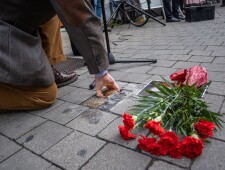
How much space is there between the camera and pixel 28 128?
1.77 m

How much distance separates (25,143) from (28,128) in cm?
20

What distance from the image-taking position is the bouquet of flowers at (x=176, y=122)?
122 cm

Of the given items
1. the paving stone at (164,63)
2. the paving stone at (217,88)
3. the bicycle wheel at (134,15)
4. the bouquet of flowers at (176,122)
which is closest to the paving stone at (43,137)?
the bouquet of flowers at (176,122)

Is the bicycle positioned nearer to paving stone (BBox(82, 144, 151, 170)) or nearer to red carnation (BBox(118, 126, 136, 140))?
red carnation (BBox(118, 126, 136, 140))

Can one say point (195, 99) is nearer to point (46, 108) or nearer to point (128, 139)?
point (128, 139)

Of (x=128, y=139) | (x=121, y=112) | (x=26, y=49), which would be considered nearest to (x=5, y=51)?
(x=26, y=49)

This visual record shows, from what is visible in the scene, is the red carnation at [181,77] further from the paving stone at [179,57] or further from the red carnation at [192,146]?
the paving stone at [179,57]

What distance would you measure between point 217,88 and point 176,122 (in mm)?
747

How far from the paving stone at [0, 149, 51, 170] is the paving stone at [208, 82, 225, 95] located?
140 centimetres

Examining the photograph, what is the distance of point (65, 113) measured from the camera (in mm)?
1933

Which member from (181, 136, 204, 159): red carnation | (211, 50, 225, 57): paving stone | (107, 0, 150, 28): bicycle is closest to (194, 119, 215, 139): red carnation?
(181, 136, 204, 159): red carnation

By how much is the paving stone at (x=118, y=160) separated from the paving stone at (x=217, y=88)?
0.98 meters

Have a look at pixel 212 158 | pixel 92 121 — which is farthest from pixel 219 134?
pixel 92 121

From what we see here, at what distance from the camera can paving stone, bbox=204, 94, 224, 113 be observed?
171cm
